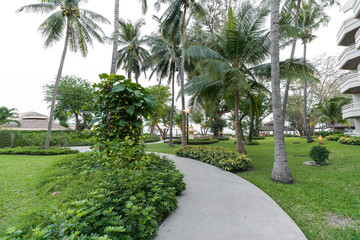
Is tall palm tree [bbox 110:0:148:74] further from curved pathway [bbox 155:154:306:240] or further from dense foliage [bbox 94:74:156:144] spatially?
curved pathway [bbox 155:154:306:240]

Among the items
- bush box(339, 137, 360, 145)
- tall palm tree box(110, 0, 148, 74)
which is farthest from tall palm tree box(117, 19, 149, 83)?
bush box(339, 137, 360, 145)

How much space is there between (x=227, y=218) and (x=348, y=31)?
62.6 ft

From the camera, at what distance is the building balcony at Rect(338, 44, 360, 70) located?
12.6 meters

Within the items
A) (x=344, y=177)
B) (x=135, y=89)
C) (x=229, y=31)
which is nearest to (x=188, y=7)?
(x=229, y=31)

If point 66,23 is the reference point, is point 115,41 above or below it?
below

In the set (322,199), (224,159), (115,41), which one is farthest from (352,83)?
(115,41)

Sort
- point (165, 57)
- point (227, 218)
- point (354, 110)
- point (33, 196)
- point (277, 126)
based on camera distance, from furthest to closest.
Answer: point (165, 57)
point (354, 110)
point (277, 126)
point (33, 196)
point (227, 218)

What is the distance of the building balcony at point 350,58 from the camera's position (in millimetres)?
12602

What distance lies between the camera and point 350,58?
12.8 m

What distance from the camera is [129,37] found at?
63.5ft

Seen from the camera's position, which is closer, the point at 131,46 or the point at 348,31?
the point at 348,31

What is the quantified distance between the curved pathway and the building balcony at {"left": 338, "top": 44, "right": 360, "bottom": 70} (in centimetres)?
1644

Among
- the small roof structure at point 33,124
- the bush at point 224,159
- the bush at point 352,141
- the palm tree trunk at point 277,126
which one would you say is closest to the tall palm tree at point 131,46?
the small roof structure at point 33,124

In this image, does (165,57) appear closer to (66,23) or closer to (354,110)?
(66,23)
